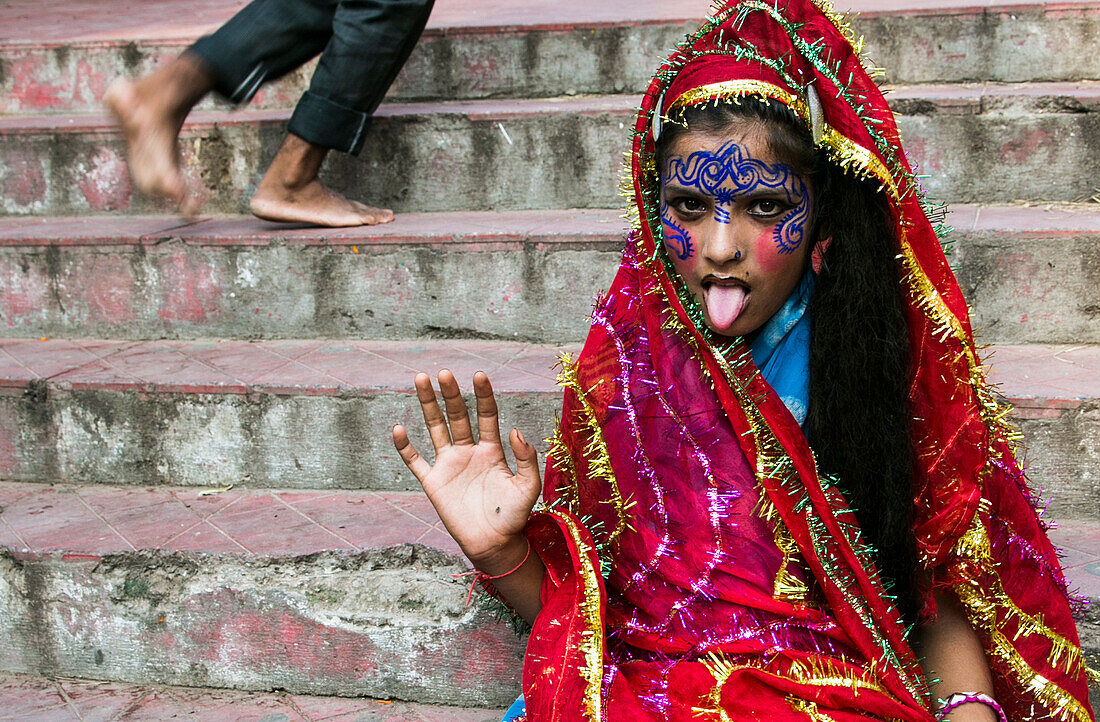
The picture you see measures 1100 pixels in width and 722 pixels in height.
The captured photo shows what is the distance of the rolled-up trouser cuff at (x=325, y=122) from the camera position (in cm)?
329

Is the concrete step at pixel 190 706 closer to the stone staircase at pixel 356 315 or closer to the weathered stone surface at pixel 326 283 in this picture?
the stone staircase at pixel 356 315

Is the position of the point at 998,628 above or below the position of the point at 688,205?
below

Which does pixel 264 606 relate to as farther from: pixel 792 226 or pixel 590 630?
pixel 792 226

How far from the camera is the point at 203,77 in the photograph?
311 centimetres

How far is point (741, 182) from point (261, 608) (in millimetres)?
1526

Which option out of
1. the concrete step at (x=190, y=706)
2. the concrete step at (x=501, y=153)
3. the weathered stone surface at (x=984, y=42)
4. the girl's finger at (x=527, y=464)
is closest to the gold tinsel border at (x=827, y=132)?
the girl's finger at (x=527, y=464)

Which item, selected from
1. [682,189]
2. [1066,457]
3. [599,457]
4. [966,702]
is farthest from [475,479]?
[1066,457]

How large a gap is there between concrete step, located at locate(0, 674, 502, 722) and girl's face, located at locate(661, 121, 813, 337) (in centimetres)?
123

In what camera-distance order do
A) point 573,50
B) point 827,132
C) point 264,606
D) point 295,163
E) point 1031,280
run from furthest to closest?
1. point 573,50
2. point 295,163
3. point 1031,280
4. point 264,606
5. point 827,132

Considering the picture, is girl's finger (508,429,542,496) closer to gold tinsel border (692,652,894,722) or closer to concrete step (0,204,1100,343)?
gold tinsel border (692,652,894,722)

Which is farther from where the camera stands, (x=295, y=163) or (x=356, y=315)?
(x=295, y=163)

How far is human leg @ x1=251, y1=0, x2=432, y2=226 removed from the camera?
10.5 feet

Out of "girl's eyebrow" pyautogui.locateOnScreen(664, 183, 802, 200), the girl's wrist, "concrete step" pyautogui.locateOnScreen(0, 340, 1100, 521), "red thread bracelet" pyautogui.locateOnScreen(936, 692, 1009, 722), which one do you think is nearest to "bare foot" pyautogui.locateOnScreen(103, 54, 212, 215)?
"concrete step" pyautogui.locateOnScreen(0, 340, 1100, 521)

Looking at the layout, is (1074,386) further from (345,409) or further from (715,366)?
(345,409)
